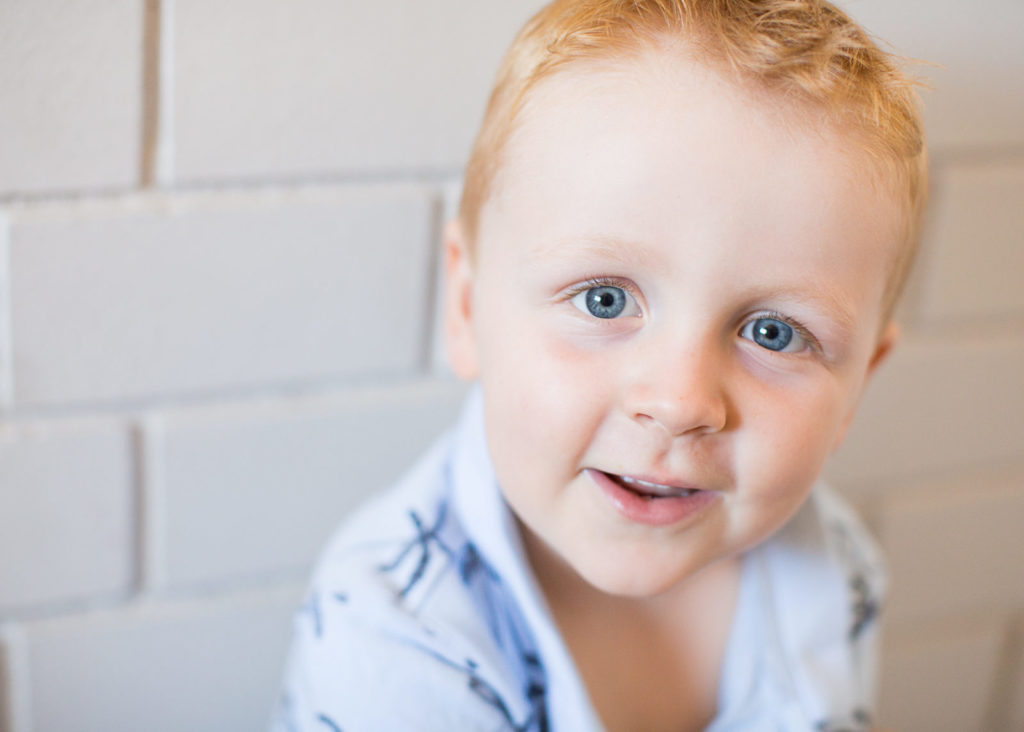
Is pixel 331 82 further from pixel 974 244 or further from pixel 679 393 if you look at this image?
pixel 974 244

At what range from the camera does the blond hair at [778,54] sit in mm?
484

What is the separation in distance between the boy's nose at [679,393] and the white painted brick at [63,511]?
0.37 metres

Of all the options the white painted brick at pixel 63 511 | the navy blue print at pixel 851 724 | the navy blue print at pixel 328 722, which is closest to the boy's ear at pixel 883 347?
the navy blue print at pixel 851 724

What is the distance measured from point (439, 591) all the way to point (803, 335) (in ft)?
0.79

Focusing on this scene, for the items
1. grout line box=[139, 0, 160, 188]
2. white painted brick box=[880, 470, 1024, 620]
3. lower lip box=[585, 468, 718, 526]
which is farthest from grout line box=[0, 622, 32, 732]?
white painted brick box=[880, 470, 1024, 620]

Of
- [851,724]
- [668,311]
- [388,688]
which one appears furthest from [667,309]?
[851,724]

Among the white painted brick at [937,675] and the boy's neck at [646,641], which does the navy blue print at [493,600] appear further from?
the white painted brick at [937,675]

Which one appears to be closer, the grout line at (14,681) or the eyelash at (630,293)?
the eyelash at (630,293)

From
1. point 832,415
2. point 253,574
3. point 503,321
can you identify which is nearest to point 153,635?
point 253,574

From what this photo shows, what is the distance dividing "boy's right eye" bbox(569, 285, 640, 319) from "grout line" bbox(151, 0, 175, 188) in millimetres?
283

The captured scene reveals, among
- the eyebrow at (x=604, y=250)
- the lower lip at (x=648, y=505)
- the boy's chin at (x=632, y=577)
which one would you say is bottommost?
the boy's chin at (x=632, y=577)

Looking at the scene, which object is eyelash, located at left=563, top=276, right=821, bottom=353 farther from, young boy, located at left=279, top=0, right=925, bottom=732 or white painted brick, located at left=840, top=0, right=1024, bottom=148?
white painted brick, located at left=840, top=0, right=1024, bottom=148

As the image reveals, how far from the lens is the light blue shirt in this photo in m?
0.58

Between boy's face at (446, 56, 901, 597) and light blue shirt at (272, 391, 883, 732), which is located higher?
boy's face at (446, 56, 901, 597)
